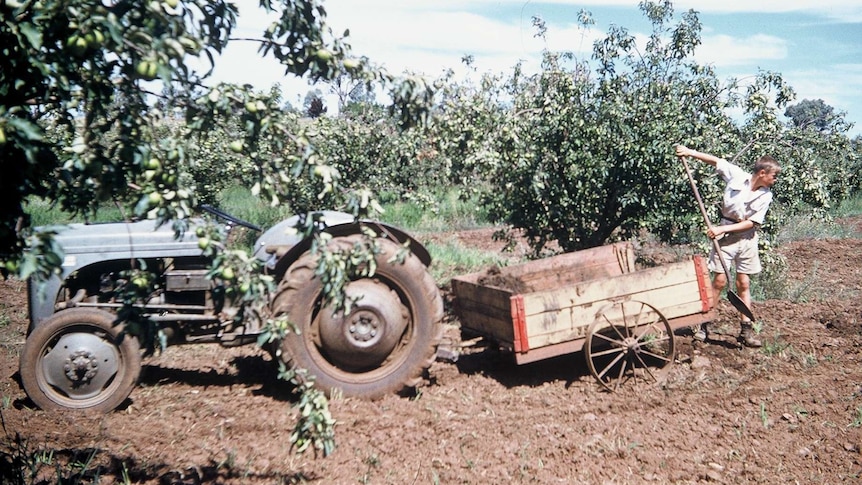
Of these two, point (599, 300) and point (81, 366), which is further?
point (599, 300)

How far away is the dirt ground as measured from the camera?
4.18 meters

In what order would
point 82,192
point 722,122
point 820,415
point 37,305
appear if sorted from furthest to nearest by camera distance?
point 722,122
point 37,305
point 820,415
point 82,192

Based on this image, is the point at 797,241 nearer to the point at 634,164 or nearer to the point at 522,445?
the point at 634,164

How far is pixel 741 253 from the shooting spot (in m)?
6.61

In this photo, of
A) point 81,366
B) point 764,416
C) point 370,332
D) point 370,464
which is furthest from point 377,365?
point 764,416

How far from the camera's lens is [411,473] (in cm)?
416

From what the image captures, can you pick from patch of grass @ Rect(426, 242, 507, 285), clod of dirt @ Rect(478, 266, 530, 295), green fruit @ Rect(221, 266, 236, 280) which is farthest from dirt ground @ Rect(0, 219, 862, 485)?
patch of grass @ Rect(426, 242, 507, 285)

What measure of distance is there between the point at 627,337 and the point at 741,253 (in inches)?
72.5

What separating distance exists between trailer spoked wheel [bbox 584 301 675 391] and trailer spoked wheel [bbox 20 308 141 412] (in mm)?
3540

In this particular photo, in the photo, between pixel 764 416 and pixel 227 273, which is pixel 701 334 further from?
pixel 227 273

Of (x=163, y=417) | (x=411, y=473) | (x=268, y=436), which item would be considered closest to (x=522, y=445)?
(x=411, y=473)

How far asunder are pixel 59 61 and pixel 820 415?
17.3 ft

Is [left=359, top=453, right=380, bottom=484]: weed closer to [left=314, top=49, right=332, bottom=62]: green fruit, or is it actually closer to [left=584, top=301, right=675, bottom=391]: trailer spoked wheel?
[left=584, top=301, right=675, bottom=391]: trailer spoked wheel

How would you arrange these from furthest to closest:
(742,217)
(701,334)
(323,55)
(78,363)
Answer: (701,334) < (742,217) < (78,363) < (323,55)
